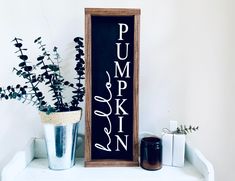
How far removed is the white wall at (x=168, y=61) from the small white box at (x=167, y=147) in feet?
0.53

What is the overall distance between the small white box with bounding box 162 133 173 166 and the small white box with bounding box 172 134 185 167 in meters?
0.01

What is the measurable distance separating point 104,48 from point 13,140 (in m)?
0.53

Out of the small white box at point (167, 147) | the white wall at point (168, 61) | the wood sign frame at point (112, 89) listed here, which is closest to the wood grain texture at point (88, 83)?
the wood sign frame at point (112, 89)

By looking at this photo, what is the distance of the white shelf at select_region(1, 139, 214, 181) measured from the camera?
0.98 metres

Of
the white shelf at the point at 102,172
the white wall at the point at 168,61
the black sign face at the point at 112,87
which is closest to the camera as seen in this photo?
the white shelf at the point at 102,172

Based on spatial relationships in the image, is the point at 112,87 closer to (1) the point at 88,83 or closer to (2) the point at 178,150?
(1) the point at 88,83

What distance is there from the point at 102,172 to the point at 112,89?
290 mm

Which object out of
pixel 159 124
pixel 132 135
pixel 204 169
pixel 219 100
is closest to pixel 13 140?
pixel 132 135

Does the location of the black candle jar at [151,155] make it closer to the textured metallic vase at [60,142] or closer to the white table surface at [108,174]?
the white table surface at [108,174]

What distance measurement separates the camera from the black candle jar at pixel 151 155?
105 centimetres

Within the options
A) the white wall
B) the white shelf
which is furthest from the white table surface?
the white wall

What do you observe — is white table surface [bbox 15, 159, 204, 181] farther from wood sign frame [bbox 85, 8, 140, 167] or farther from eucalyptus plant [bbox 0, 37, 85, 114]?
eucalyptus plant [bbox 0, 37, 85, 114]

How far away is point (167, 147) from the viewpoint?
110 cm

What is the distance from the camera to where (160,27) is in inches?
48.4
